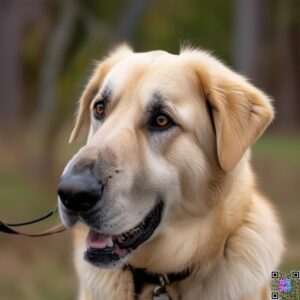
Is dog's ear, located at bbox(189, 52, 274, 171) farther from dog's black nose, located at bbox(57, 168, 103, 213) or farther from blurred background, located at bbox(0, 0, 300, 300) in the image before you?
blurred background, located at bbox(0, 0, 300, 300)

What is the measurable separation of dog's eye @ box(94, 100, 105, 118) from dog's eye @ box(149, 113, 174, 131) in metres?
0.31

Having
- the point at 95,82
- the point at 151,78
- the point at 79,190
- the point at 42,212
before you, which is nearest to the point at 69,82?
the point at 42,212

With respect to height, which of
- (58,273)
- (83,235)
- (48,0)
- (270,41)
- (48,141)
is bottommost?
(270,41)

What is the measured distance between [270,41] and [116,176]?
82.9 feet

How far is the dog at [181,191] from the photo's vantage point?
3750mm

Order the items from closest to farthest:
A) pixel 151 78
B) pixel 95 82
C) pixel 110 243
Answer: pixel 110 243 → pixel 151 78 → pixel 95 82

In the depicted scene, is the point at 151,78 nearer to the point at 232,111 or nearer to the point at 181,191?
the point at 232,111

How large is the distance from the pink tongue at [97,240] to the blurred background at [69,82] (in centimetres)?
163

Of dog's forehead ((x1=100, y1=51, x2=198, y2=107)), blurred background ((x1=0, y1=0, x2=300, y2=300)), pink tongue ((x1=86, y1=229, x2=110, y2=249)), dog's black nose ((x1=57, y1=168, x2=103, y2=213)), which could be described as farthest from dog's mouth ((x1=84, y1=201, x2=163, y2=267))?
blurred background ((x1=0, y1=0, x2=300, y2=300))

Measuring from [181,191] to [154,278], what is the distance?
46cm

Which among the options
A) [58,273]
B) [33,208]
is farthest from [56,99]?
[58,273]

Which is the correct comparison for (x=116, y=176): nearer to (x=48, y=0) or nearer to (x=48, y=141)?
(x=48, y=141)

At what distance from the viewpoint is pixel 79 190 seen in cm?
344

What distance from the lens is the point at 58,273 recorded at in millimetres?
8078
